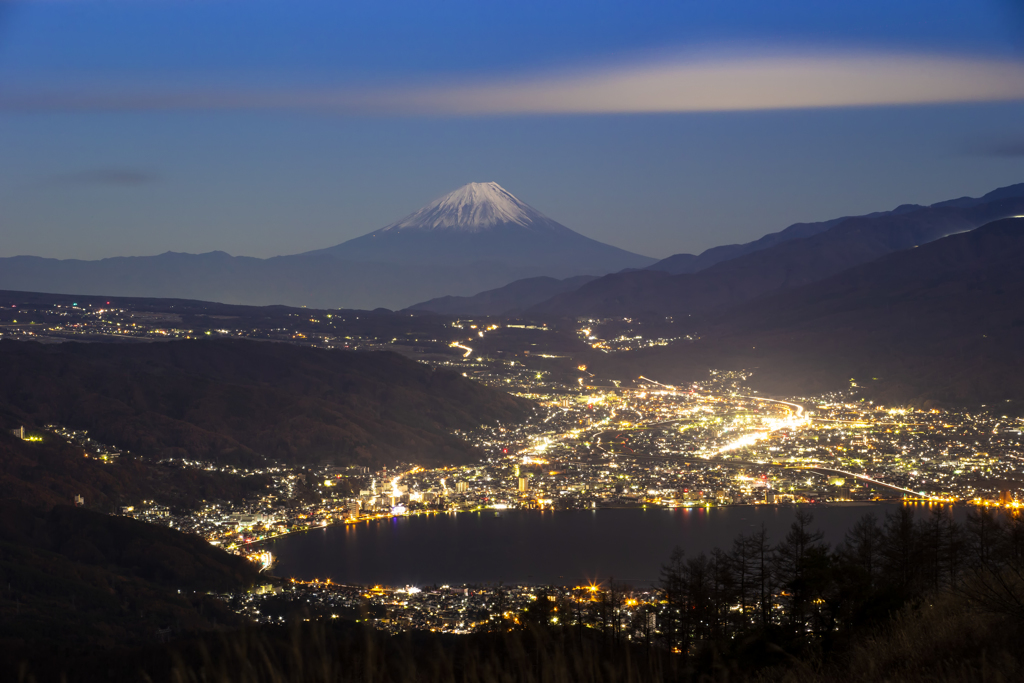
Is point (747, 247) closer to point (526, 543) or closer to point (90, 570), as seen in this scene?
point (526, 543)

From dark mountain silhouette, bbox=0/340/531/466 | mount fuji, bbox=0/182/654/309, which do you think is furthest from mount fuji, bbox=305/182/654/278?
dark mountain silhouette, bbox=0/340/531/466

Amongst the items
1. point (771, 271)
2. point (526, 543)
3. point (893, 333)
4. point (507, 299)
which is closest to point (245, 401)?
point (526, 543)

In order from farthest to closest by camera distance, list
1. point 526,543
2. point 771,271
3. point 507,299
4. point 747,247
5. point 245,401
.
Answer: point 747,247, point 507,299, point 771,271, point 245,401, point 526,543

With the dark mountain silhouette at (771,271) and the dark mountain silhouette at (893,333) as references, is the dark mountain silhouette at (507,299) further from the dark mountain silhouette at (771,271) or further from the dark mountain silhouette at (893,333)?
the dark mountain silhouette at (893,333)

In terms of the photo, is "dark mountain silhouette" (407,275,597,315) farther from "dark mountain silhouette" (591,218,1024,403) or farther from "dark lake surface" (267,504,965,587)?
"dark lake surface" (267,504,965,587)

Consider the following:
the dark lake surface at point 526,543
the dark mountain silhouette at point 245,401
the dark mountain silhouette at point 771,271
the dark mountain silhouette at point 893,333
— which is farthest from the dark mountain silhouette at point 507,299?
the dark lake surface at point 526,543
